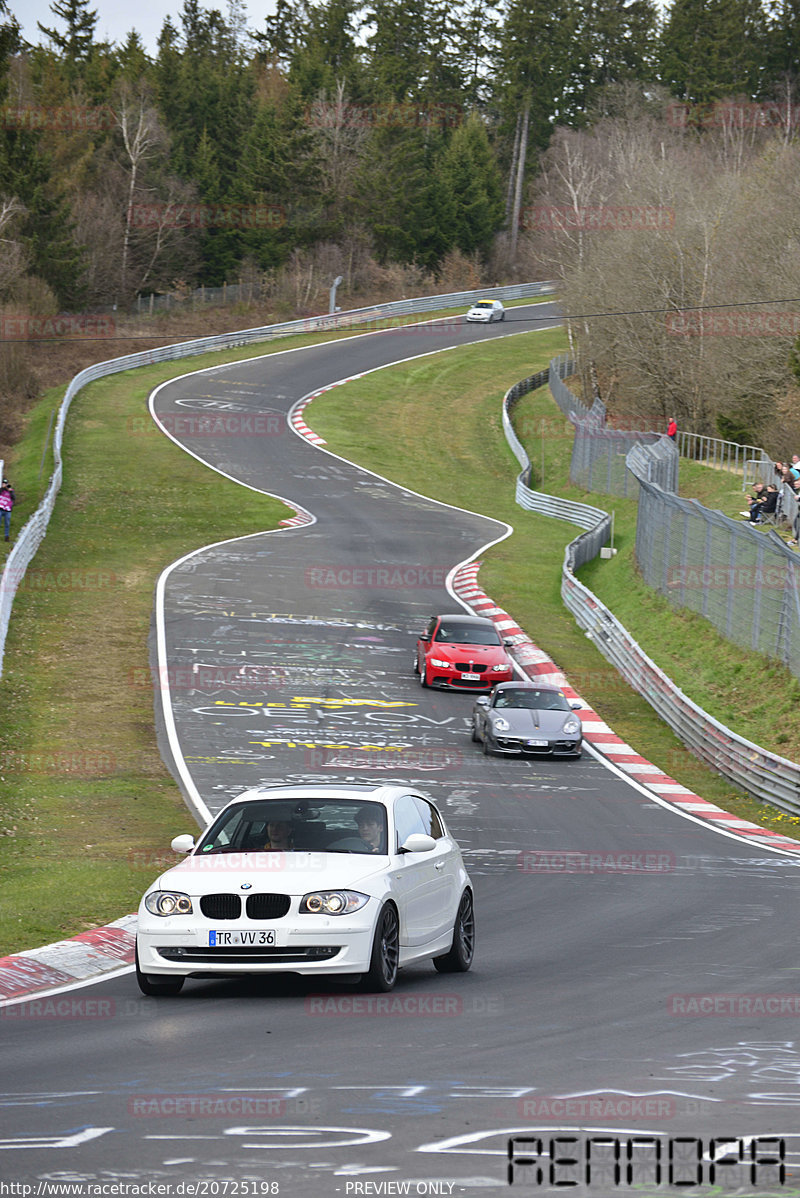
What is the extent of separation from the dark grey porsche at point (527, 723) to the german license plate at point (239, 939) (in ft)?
52.1

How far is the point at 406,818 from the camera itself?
1136cm

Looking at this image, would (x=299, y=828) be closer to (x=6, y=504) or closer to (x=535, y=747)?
(x=535, y=747)

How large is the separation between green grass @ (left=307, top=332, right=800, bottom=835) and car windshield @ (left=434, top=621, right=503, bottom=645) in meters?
2.22

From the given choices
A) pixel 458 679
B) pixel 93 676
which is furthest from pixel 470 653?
pixel 93 676

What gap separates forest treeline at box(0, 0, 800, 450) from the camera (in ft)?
207

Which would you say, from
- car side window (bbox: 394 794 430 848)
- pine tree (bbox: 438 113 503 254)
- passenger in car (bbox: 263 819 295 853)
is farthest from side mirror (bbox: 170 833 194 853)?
pine tree (bbox: 438 113 503 254)

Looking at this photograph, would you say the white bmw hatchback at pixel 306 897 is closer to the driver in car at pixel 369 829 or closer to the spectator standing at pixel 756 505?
the driver in car at pixel 369 829

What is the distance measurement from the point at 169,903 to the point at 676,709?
19.7 m

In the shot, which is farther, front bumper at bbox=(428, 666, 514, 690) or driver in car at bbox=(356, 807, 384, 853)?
front bumper at bbox=(428, 666, 514, 690)

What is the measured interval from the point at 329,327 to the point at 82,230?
54.8 ft

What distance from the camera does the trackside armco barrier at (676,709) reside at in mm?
23469

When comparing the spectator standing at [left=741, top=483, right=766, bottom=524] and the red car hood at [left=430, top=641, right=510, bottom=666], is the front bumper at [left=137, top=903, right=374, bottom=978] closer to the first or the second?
the red car hood at [left=430, top=641, right=510, bottom=666]

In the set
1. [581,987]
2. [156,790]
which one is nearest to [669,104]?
[156,790]

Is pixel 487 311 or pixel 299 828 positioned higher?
pixel 487 311
